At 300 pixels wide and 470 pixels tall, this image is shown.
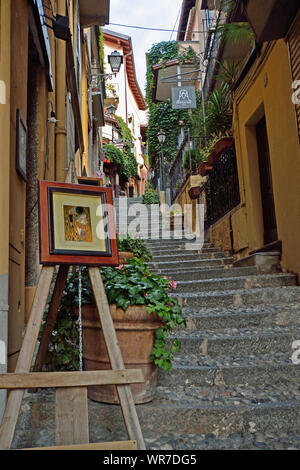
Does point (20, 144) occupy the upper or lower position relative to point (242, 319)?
upper

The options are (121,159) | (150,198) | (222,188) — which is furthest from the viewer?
(121,159)

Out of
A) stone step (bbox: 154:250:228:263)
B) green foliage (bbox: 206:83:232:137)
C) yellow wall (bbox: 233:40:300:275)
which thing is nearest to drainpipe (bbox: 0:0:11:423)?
yellow wall (bbox: 233:40:300:275)

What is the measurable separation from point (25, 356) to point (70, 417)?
1.09 feet

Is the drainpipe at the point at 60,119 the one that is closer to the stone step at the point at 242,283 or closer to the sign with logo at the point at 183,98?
the stone step at the point at 242,283

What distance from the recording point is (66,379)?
1.88 metres

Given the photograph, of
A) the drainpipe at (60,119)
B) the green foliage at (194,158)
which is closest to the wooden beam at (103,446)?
A: the drainpipe at (60,119)

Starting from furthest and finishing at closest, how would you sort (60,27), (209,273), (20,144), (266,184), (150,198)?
(150,198) → (266,184) → (209,273) → (60,27) → (20,144)

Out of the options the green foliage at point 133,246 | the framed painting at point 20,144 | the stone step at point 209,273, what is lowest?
the stone step at point 209,273

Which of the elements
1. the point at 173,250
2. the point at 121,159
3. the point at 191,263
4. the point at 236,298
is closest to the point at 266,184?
the point at 191,263

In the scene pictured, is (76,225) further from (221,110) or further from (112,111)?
(112,111)

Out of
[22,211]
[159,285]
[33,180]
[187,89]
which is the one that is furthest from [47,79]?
[187,89]

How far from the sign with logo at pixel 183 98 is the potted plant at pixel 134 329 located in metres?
9.73

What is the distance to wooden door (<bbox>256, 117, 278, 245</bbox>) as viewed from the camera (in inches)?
250

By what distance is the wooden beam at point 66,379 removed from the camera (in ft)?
5.94
